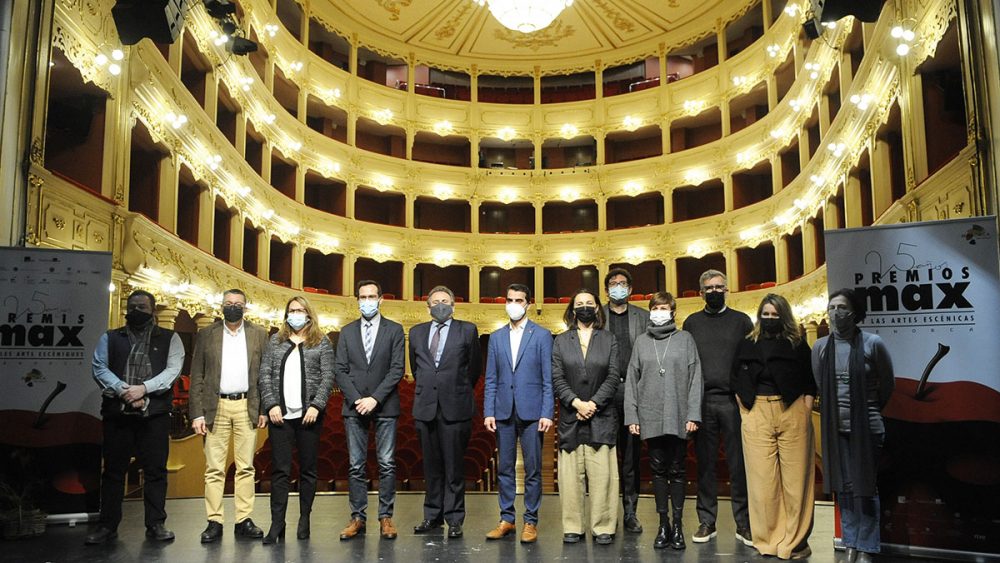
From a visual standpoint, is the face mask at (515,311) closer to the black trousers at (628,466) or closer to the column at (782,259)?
the black trousers at (628,466)

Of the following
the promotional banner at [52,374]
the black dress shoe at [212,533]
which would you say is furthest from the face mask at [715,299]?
the promotional banner at [52,374]

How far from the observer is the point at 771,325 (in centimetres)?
450

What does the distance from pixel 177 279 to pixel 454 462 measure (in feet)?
27.8

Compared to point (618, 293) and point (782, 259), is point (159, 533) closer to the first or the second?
point (618, 293)

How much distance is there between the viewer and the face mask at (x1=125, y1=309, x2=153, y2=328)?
504 cm

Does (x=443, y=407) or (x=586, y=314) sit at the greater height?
(x=586, y=314)

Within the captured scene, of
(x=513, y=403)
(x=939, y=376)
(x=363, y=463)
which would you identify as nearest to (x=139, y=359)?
(x=363, y=463)

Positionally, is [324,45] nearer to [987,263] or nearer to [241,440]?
[241,440]

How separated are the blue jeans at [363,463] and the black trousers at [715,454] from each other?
207cm

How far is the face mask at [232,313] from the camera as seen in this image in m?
5.02

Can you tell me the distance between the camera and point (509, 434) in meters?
4.99

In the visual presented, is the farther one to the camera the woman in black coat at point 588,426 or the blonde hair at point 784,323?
the woman in black coat at point 588,426

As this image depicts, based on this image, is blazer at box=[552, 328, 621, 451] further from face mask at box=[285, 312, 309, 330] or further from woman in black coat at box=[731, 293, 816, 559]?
face mask at box=[285, 312, 309, 330]

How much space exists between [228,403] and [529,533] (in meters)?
2.23
